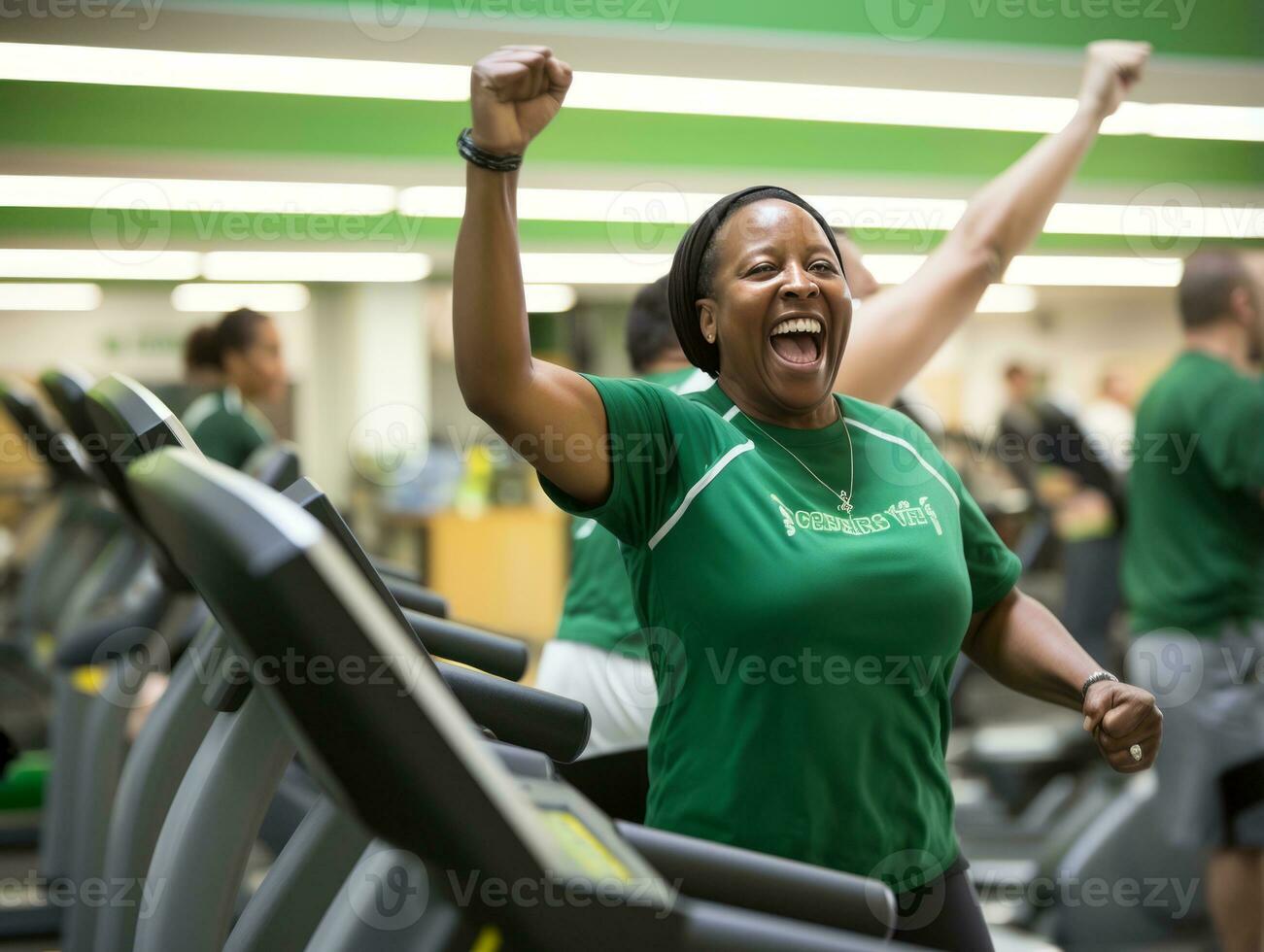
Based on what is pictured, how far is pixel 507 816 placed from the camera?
665mm

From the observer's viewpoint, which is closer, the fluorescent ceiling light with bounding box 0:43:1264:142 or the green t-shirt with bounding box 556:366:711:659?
the green t-shirt with bounding box 556:366:711:659

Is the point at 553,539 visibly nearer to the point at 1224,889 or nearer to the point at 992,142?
the point at 992,142

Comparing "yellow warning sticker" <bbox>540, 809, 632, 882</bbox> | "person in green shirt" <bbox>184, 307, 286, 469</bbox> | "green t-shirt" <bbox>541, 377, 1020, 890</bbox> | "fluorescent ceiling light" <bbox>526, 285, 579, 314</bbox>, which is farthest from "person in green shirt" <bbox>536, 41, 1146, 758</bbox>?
"fluorescent ceiling light" <bbox>526, 285, 579, 314</bbox>

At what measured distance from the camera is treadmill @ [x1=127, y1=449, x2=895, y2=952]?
2.10 ft

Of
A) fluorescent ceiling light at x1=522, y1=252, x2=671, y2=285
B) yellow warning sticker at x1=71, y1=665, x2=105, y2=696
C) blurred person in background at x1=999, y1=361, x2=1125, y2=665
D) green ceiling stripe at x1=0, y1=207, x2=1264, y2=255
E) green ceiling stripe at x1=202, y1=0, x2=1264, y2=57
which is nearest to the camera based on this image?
yellow warning sticker at x1=71, y1=665, x2=105, y2=696

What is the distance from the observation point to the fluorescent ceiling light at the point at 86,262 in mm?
8680

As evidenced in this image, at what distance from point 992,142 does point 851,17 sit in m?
2.50

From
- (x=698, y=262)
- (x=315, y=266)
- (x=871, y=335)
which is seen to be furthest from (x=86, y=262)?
(x=698, y=262)

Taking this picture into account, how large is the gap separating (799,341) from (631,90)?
15.1 feet

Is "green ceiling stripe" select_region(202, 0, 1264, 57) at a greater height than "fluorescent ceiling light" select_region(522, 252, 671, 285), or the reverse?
Result: "green ceiling stripe" select_region(202, 0, 1264, 57)

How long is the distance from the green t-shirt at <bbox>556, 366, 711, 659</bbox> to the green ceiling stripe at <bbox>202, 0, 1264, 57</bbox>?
3172 mm

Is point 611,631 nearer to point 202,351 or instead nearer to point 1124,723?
point 1124,723

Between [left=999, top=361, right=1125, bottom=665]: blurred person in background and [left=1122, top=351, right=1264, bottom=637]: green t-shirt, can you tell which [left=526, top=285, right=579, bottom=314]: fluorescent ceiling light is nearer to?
[left=999, top=361, right=1125, bottom=665]: blurred person in background

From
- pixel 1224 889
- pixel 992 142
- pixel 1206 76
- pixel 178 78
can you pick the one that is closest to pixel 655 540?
pixel 1224 889
